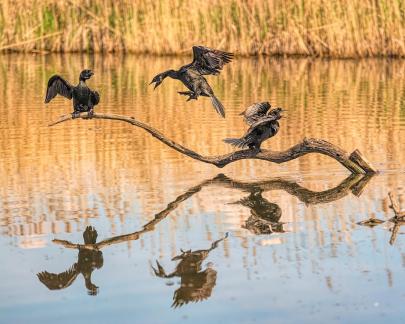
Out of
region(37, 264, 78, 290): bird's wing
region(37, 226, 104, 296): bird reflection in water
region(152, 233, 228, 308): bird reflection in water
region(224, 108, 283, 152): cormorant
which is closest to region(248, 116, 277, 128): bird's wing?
region(224, 108, 283, 152): cormorant

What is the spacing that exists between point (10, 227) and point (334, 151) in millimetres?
3817

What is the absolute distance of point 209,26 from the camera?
24203mm

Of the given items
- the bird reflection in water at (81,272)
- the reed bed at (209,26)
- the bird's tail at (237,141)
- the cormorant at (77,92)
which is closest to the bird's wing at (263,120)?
the bird's tail at (237,141)

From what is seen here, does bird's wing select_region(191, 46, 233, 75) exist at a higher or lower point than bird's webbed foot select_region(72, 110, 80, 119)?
higher

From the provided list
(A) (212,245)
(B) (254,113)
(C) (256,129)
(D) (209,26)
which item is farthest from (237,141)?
(D) (209,26)

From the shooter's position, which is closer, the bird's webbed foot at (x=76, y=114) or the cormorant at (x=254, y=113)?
the bird's webbed foot at (x=76, y=114)

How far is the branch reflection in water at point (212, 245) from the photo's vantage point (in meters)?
7.26

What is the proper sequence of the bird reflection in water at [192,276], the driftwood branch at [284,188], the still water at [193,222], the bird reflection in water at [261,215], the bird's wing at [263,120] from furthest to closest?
the bird's wing at [263,120] → the driftwood branch at [284,188] → the bird reflection in water at [261,215] → the bird reflection in water at [192,276] → the still water at [193,222]

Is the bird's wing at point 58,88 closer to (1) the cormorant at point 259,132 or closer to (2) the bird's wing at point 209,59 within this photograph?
(2) the bird's wing at point 209,59

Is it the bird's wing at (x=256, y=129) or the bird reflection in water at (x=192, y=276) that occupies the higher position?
the bird's wing at (x=256, y=129)

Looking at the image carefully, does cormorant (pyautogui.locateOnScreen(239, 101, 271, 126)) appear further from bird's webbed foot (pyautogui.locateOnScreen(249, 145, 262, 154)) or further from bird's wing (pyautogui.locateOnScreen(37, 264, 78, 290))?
bird's wing (pyautogui.locateOnScreen(37, 264, 78, 290))

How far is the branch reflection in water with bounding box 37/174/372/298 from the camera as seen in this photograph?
726 cm

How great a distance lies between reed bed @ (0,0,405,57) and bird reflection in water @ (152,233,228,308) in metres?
16.0

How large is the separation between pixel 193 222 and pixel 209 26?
15.6 m
